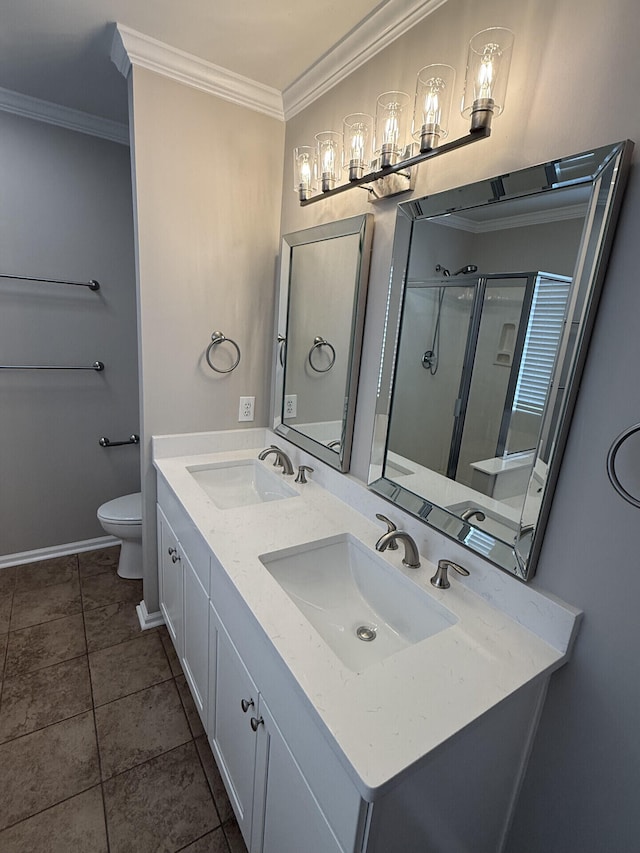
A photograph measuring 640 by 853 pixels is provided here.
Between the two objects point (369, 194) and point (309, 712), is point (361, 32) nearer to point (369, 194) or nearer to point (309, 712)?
point (369, 194)

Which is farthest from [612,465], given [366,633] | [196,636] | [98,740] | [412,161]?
[98,740]

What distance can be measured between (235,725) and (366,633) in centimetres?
46

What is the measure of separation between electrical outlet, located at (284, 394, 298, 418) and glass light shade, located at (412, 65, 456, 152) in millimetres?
1064

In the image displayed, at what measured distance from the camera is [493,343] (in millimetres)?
1023

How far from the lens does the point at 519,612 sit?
38.6 inches

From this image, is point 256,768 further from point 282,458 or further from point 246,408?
point 246,408

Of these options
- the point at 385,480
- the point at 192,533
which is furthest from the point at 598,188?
the point at 192,533

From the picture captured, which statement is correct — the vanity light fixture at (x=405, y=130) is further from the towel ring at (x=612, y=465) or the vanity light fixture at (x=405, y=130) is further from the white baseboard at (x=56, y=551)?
the white baseboard at (x=56, y=551)

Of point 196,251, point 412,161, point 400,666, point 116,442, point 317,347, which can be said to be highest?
point 412,161

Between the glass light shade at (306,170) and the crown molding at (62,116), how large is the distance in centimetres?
124

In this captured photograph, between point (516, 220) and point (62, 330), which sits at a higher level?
point (516, 220)

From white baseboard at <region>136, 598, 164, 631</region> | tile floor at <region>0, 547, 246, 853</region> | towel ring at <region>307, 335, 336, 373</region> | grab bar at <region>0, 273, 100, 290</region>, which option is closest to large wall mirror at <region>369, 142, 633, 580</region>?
towel ring at <region>307, 335, 336, 373</region>

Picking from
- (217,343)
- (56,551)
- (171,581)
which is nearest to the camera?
(171,581)

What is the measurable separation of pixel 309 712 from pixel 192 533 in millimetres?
773
